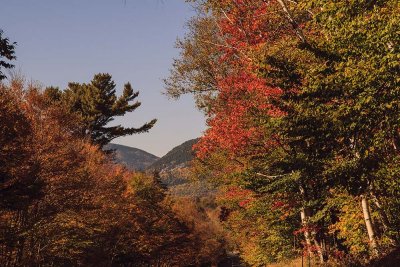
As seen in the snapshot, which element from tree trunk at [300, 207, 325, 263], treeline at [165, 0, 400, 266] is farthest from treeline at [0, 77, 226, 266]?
tree trunk at [300, 207, 325, 263]

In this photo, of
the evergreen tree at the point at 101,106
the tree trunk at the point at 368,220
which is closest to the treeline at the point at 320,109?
the tree trunk at the point at 368,220

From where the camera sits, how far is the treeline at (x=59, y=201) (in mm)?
14398

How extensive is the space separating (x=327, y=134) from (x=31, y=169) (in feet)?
40.5

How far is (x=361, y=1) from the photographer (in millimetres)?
9414

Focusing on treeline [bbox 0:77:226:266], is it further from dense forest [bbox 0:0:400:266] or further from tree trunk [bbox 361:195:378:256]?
tree trunk [bbox 361:195:378:256]

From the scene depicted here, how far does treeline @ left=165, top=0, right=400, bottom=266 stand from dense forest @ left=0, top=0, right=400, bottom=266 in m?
0.05

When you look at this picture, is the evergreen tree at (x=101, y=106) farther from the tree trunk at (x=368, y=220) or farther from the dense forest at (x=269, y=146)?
the tree trunk at (x=368, y=220)

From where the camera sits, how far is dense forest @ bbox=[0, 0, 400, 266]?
9.80m

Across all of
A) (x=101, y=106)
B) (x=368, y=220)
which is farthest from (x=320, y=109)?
(x=101, y=106)

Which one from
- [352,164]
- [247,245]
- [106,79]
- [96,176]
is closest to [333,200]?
[352,164]

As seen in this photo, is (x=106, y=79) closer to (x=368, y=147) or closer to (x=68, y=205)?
(x=68, y=205)

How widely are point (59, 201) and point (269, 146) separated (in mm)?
11149

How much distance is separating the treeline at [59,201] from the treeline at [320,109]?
827 cm

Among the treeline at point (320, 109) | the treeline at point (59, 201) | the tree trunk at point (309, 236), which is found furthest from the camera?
the tree trunk at point (309, 236)
